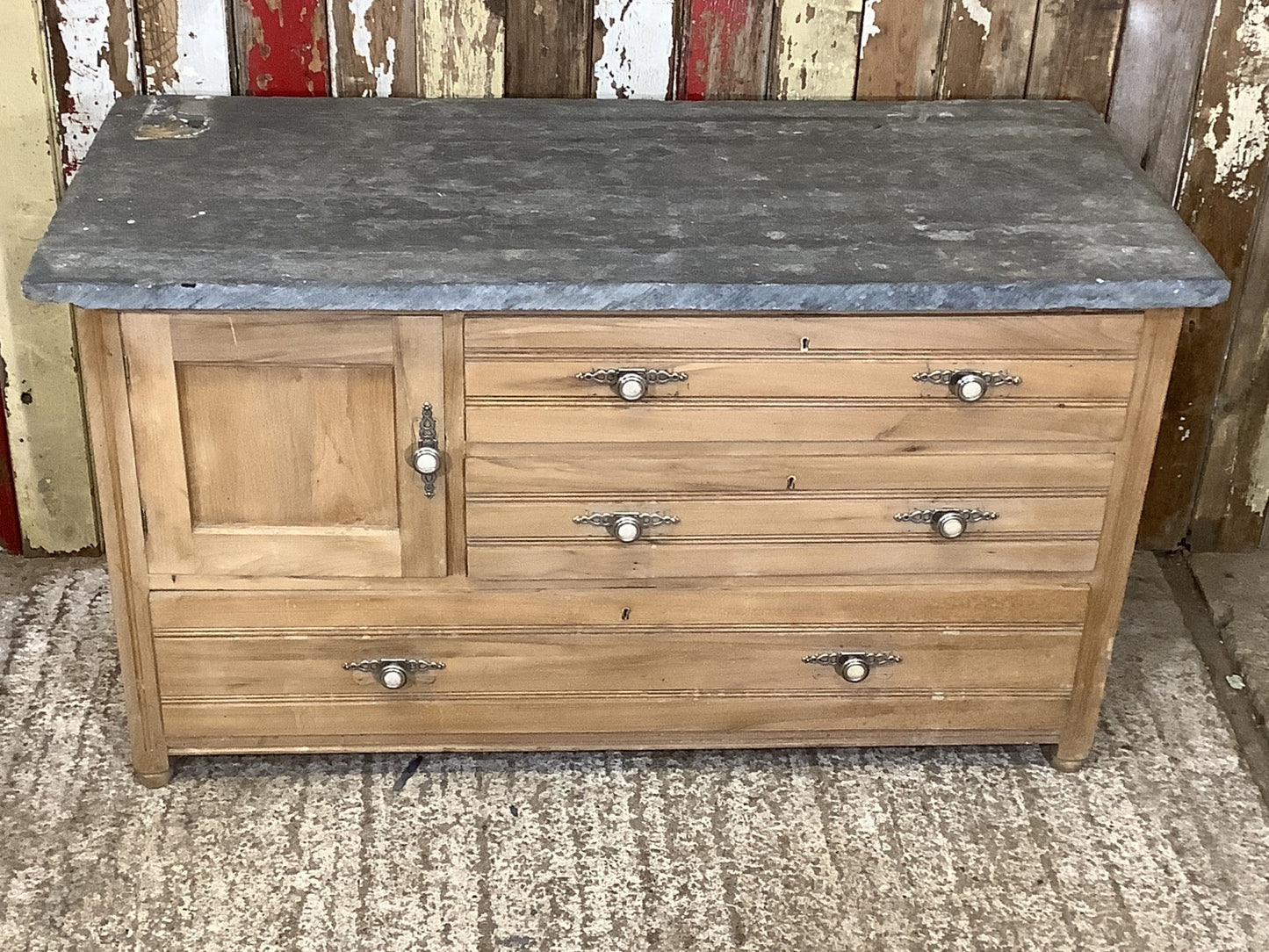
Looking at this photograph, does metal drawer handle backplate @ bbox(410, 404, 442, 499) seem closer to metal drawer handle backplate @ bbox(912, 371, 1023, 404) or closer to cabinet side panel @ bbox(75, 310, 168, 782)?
cabinet side panel @ bbox(75, 310, 168, 782)

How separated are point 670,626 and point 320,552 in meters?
0.44

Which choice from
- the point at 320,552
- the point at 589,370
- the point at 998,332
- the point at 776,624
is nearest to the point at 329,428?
the point at 320,552

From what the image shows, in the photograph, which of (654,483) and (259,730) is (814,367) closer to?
(654,483)

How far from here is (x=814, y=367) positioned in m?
1.76

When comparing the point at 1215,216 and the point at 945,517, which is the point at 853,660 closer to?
the point at 945,517

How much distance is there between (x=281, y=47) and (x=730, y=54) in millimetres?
603

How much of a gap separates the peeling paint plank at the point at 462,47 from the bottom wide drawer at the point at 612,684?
756 mm

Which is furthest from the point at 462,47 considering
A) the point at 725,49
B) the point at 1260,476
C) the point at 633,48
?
the point at 1260,476

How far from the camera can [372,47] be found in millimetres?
2100

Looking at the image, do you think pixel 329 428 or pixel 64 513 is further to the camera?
pixel 64 513

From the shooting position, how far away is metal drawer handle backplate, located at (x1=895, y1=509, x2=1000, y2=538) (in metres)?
1.87

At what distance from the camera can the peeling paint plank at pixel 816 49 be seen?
6.92ft

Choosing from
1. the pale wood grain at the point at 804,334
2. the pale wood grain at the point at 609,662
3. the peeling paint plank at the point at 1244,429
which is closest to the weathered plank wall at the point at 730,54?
the peeling paint plank at the point at 1244,429

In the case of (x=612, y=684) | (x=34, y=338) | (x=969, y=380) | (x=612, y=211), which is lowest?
(x=612, y=684)
